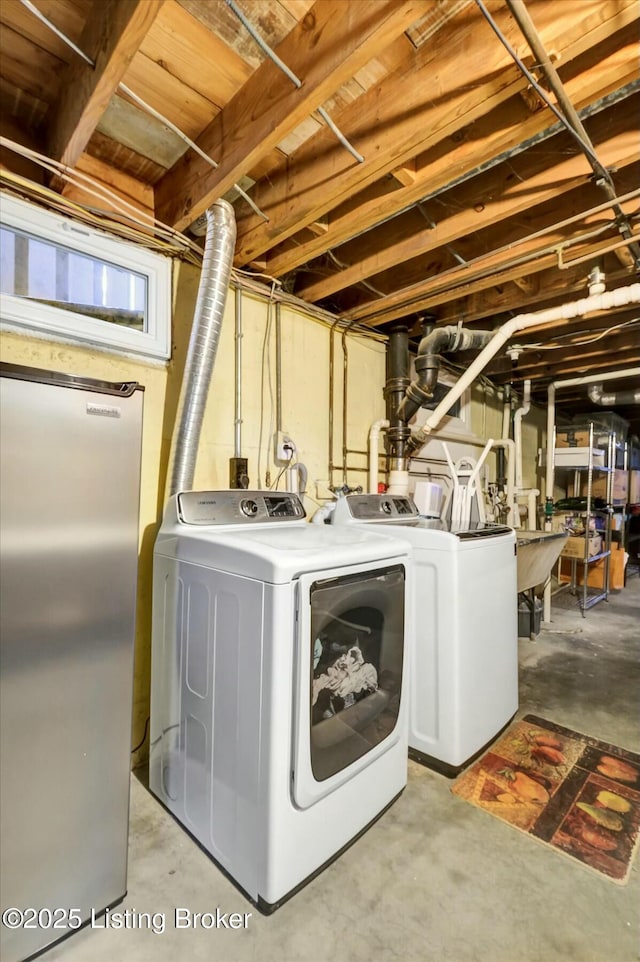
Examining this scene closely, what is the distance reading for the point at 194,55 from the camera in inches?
52.5

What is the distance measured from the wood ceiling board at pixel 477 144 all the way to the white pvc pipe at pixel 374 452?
129 cm

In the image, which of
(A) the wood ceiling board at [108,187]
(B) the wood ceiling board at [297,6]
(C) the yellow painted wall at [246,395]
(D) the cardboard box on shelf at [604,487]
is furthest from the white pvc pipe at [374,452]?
(D) the cardboard box on shelf at [604,487]

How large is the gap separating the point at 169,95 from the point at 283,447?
1.52m

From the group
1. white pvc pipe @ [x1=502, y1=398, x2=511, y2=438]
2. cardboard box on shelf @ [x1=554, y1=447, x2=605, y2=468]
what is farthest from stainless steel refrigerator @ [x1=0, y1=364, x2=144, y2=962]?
cardboard box on shelf @ [x1=554, y1=447, x2=605, y2=468]

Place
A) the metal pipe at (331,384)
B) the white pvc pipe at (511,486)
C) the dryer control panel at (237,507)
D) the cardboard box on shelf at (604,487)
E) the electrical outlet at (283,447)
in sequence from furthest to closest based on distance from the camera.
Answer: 1. the cardboard box on shelf at (604,487)
2. the white pvc pipe at (511,486)
3. the metal pipe at (331,384)
4. the electrical outlet at (283,447)
5. the dryer control panel at (237,507)

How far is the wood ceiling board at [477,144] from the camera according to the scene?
1226mm

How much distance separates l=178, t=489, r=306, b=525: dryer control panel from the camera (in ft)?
5.43

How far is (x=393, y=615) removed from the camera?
161 centimetres

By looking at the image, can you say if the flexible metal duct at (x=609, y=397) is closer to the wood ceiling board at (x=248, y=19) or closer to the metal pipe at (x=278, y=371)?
the metal pipe at (x=278, y=371)

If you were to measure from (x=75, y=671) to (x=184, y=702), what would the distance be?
0.53m

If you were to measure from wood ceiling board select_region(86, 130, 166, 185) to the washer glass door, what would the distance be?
187 centimetres

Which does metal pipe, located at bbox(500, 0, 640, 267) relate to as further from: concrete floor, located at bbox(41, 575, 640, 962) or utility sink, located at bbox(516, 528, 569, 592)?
concrete floor, located at bbox(41, 575, 640, 962)

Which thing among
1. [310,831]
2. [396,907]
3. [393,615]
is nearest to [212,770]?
[310,831]

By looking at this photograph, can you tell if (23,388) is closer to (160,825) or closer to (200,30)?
(200,30)
